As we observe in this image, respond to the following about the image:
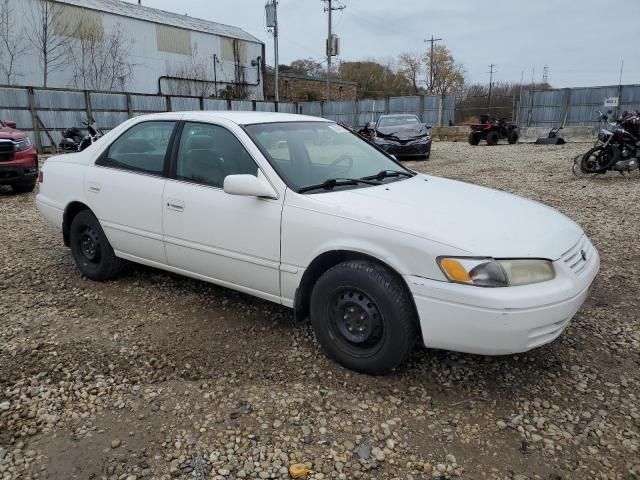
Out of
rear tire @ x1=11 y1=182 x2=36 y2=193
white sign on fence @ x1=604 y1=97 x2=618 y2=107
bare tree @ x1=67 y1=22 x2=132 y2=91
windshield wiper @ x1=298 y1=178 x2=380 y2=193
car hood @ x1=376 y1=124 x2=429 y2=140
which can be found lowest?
rear tire @ x1=11 y1=182 x2=36 y2=193

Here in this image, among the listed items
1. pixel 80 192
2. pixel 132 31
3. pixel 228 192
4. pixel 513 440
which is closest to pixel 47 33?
pixel 132 31

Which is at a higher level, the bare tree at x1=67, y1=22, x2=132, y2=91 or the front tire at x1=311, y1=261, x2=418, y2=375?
the bare tree at x1=67, y1=22, x2=132, y2=91

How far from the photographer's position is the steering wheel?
3540 millimetres

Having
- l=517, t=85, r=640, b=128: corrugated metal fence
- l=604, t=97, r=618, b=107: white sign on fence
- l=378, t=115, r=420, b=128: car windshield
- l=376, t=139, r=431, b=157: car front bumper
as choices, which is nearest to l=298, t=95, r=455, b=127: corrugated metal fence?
l=517, t=85, r=640, b=128: corrugated metal fence

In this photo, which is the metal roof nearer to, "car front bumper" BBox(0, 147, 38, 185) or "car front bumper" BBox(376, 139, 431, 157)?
"car front bumper" BBox(376, 139, 431, 157)

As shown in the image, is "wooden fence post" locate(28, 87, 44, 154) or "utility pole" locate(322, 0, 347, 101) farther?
"utility pole" locate(322, 0, 347, 101)

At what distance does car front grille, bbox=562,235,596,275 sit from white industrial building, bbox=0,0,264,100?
94.3ft

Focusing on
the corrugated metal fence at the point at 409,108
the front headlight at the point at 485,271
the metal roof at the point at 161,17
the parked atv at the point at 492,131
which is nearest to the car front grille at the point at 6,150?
the front headlight at the point at 485,271

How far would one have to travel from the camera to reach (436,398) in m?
2.71

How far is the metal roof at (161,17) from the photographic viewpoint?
28891 millimetres

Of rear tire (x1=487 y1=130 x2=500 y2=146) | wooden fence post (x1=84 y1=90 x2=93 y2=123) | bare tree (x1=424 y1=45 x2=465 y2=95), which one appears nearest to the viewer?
wooden fence post (x1=84 y1=90 x2=93 y2=123)

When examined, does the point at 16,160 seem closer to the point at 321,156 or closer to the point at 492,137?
the point at 321,156

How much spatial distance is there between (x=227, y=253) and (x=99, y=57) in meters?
29.7

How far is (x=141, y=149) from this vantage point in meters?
3.99
